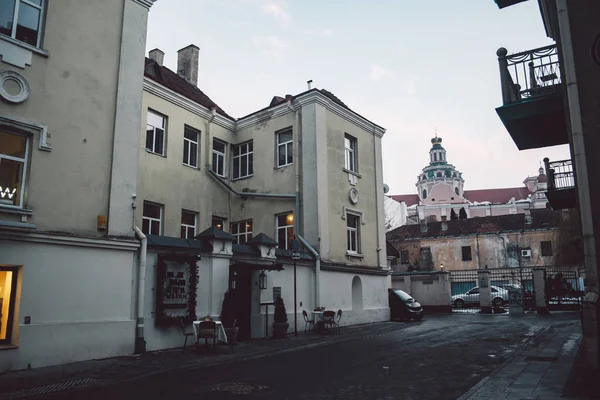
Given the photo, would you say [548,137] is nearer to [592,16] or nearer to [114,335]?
[592,16]

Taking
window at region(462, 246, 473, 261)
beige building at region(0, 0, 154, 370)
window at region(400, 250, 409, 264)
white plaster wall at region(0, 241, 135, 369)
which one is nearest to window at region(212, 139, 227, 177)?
beige building at region(0, 0, 154, 370)

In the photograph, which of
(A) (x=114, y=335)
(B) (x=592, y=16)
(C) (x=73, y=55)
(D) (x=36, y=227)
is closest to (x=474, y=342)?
(B) (x=592, y=16)

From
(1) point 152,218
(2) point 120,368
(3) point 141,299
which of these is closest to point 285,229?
(1) point 152,218

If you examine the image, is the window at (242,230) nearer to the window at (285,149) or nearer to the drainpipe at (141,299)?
the window at (285,149)

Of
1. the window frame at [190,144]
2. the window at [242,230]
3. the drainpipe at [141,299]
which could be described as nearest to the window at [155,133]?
the window frame at [190,144]

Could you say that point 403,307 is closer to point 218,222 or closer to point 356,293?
point 356,293

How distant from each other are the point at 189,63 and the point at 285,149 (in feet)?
28.4

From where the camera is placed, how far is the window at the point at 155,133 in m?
18.7

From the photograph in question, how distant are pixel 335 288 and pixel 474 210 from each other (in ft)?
275

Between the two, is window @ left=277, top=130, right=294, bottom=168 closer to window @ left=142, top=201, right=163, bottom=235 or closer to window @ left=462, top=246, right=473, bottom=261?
window @ left=142, top=201, right=163, bottom=235

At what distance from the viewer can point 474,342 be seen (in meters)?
13.7

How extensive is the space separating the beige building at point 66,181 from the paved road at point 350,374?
3.34 metres

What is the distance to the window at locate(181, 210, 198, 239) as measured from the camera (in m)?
19.9

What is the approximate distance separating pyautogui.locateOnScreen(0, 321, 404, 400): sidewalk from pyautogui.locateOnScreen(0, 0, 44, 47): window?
801 cm
